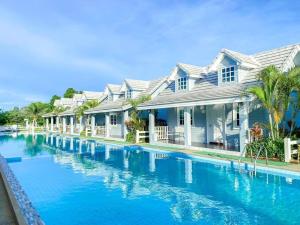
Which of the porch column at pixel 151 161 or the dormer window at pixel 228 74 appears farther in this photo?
the dormer window at pixel 228 74

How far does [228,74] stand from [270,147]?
6.93 metres

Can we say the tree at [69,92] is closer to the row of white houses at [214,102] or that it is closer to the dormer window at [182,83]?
the row of white houses at [214,102]

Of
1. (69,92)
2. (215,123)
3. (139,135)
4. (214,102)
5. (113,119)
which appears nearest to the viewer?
(214,102)

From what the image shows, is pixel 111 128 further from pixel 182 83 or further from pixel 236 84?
pixel 236 84

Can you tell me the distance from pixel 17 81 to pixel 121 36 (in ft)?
192

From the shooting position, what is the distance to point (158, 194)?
9.80 m

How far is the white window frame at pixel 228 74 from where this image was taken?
1872 cm

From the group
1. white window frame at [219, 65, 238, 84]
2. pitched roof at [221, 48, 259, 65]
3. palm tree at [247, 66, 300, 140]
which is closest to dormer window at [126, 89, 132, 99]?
white window frame at [219, 65, 238, 84]

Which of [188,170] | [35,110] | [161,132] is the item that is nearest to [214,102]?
[188,170]

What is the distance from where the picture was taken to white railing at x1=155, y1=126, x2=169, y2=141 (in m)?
23.4

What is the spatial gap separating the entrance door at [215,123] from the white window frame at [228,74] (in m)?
1.89

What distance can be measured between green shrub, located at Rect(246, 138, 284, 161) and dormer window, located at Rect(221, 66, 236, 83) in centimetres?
581

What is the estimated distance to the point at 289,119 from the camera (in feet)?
52.5

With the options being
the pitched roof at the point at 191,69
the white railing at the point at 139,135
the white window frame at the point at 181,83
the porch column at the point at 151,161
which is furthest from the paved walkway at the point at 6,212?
the white window frame at the point at 181,83
